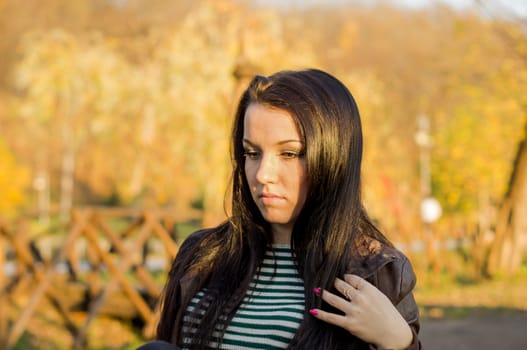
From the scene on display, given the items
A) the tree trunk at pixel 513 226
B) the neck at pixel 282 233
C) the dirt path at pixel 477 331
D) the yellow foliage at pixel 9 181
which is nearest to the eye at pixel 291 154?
the neck at pixel 282 233

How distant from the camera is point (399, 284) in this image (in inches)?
77.4

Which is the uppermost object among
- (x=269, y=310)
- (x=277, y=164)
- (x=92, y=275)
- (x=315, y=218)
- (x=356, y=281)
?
(x=277, y=164)

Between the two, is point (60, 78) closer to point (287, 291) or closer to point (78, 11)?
point (287, 291)

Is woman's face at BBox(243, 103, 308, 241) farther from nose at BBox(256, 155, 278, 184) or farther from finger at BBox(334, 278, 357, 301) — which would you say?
finger at BBox(334, 278, 357, 301)

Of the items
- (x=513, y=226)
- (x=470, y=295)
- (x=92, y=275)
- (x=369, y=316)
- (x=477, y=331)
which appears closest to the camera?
(x=369, y=316)

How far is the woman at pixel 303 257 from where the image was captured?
75.8 inches

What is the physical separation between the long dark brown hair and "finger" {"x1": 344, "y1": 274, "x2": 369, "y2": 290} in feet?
0.14

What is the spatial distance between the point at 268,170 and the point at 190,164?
77.7 ft

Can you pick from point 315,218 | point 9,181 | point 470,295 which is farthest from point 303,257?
point 9,181

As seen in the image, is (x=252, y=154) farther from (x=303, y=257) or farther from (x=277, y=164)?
(x=303, y=257)

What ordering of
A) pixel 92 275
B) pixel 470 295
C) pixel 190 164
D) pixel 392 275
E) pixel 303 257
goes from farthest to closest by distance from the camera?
1. pixel 190 164
2. pixel 470 295
3. pixel 92 275
4. pixel 303 257
5. pixel 392 275

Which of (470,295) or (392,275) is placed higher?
(392,275)

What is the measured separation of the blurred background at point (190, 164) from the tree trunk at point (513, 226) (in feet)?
0.08

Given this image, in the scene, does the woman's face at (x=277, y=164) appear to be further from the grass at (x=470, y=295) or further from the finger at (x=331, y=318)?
the grass at (x=470, y=295)
